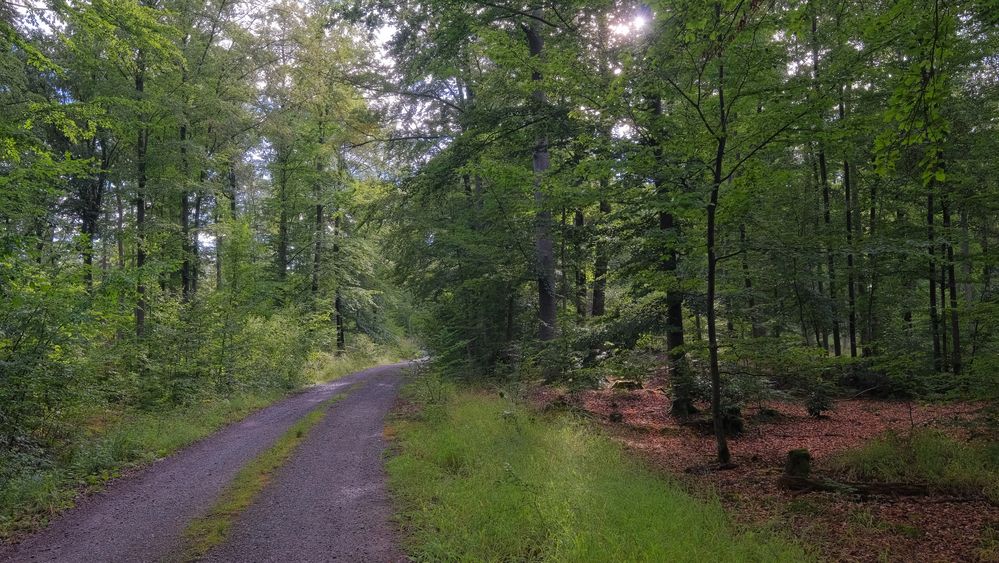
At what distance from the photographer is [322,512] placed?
5520mm

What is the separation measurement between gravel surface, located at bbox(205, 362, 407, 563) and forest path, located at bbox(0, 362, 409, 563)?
0.01m

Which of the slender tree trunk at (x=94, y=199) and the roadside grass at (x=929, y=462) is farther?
the slender tree trunk at (x=94, y=199)

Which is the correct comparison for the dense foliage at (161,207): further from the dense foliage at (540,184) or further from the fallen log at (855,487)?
the fallen log at (855,487)

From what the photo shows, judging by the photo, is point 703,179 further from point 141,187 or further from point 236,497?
point 141,187

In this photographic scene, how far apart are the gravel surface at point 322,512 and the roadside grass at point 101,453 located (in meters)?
2.29

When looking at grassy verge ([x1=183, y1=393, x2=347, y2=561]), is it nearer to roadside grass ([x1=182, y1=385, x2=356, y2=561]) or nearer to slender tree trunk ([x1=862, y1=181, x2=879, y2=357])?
roadside grass ([x1=182, y1=385, x2=356, y2=561])

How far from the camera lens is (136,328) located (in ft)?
43.7

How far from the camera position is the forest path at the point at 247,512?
15.2 feet

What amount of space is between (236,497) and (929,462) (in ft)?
28.2

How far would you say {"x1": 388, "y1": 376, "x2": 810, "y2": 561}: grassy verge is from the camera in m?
3.96

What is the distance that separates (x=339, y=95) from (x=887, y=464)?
1697 centimetres

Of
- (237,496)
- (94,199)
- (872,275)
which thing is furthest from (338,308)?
(872,275)

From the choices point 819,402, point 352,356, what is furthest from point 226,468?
point 352,356

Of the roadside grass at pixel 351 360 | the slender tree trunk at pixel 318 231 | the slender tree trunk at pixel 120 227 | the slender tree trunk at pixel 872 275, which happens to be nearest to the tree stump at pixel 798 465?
the slender tree trunk at pixel 872 275
